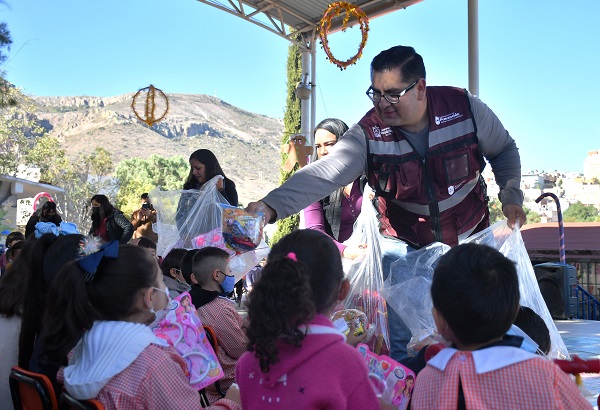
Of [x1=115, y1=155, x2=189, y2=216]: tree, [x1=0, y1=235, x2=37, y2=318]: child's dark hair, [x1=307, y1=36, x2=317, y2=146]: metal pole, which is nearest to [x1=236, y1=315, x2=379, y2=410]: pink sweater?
[x1=0, y1=235, x2=37, y2=318]: child's dark hair

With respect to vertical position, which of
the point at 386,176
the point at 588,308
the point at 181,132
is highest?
the point at 181,132

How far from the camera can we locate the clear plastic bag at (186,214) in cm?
433

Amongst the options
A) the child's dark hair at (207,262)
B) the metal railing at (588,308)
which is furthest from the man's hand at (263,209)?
the metal railing at (588,308)

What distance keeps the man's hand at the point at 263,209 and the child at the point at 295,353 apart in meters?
0.60

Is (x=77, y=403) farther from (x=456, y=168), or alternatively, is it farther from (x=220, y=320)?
(x=456, y=168)

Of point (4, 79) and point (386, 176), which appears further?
point (4, 79)

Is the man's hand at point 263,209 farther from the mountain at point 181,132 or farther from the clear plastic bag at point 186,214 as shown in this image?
the mountain at point 181,132

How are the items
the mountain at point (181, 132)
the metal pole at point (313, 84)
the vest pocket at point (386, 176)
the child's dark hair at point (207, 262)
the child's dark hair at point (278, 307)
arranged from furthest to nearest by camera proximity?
the mountain at point (181, 132), the metal pole at point (313, 84), the child's dark hair at point (207, 262), the vest pocket at point (386, 176), the child's dark hair at point (278, 307)

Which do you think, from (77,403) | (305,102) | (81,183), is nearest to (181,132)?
(81,183)

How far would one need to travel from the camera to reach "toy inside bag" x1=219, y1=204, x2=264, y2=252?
7.75 feet

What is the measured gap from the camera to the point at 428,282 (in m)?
2.66

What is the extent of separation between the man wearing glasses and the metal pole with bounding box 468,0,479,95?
4.65 m

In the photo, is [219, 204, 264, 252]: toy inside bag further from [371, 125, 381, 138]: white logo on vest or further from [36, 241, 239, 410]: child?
[371, 125, 381, 138]: white logo on vest

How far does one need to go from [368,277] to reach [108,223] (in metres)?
4.37
